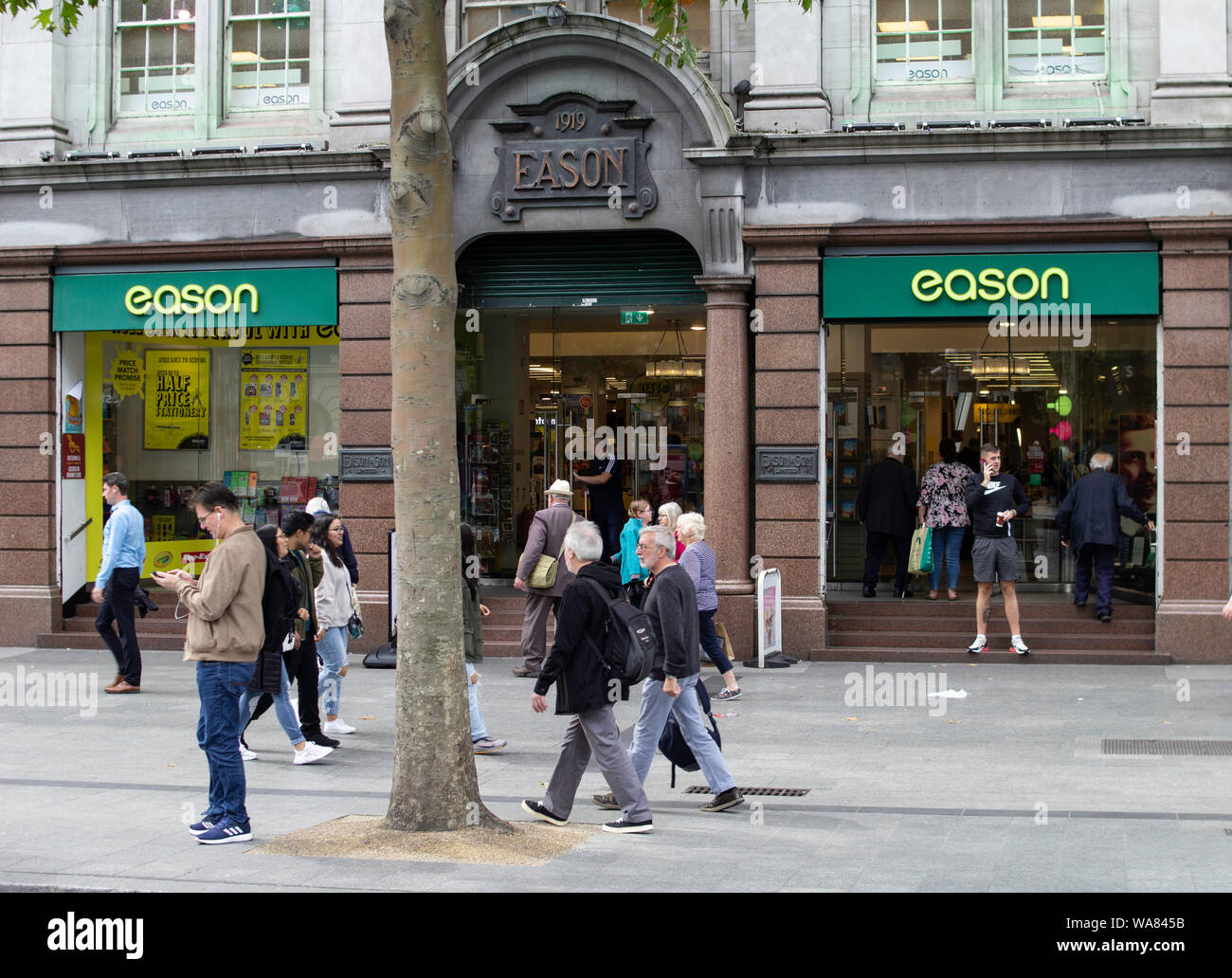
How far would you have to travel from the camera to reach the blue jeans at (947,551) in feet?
54.5

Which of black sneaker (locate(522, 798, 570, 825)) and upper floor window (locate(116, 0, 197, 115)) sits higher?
upper floor window (locate(116, 0, 197, 115))

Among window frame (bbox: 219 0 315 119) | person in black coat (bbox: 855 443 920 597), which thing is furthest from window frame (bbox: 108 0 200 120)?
person in black coat (bbox: 855 443 920 597)

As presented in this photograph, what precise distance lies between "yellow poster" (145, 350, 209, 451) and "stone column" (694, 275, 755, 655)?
23.8 ft

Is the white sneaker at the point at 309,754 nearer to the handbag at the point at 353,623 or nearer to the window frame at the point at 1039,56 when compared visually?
the handbag at the point at 353,623

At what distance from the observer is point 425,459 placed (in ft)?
25.4

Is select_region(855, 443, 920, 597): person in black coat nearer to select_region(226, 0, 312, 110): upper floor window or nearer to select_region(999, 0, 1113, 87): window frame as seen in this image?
select_region(999, 0, 1113, 87): window frame

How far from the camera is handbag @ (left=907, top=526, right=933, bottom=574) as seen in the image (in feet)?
55.1

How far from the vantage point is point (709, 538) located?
623 inches

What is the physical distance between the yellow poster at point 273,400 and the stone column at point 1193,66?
10641mm

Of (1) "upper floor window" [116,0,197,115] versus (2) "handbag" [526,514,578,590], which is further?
(1) "upper floor window" [116,0,197,115]

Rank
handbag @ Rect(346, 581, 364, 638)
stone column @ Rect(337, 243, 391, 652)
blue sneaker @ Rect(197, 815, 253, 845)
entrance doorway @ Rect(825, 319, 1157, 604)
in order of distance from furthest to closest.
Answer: entrance doorway @ Rect(825, 319, 1157, 604) → stone column @ Rect(337, 243, 391, 652) → handbag @ Rect(346, 581, 364, 638) → blue sneaker @ Rect(197, 815, 253, 845)

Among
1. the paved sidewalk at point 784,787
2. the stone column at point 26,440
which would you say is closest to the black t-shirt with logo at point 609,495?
the paved sidewalk at point 784,787
